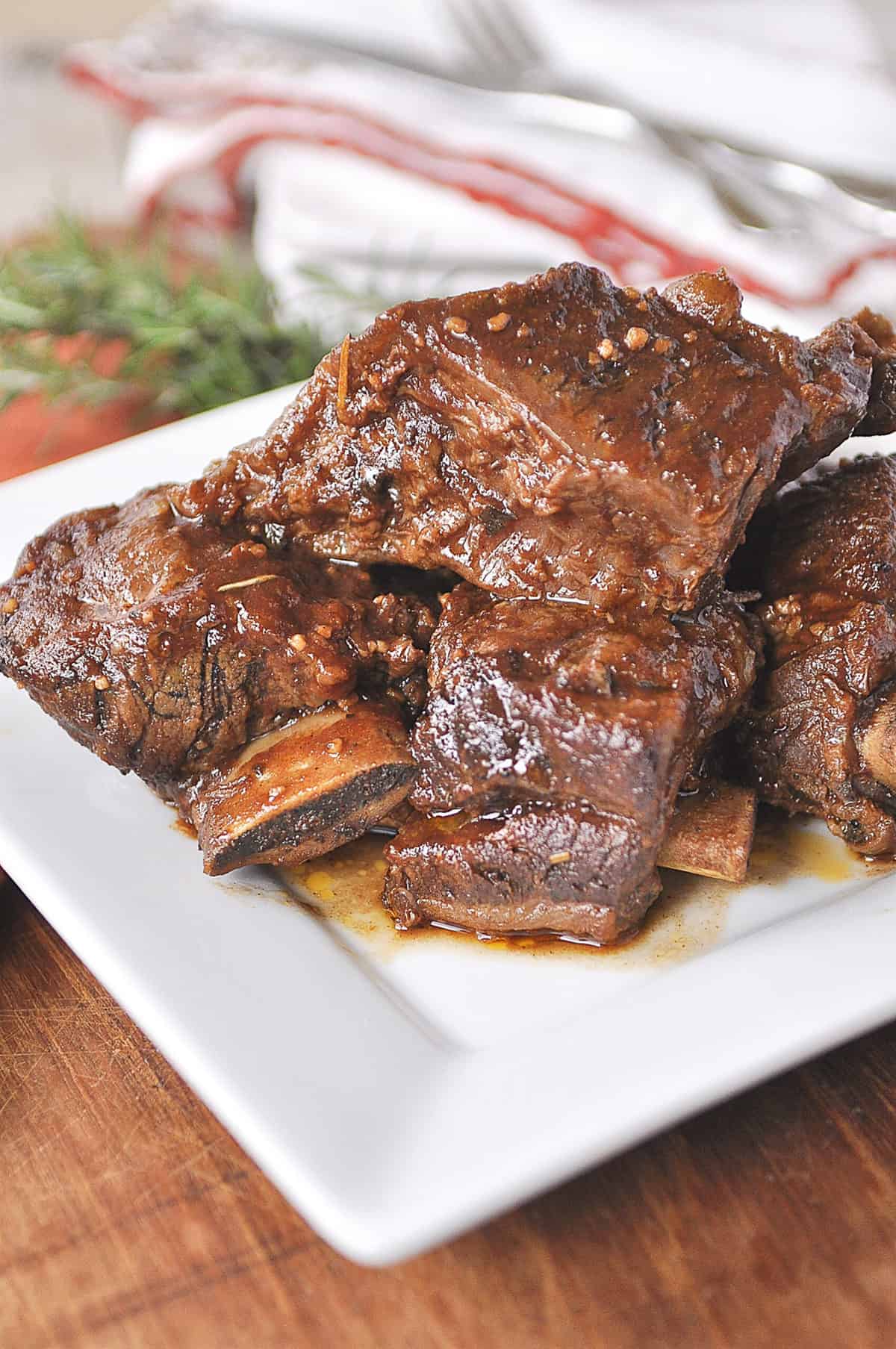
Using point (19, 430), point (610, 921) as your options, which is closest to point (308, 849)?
point (610, 921)

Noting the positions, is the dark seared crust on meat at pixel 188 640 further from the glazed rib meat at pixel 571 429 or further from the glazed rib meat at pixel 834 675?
the glazed rib meat at pixel 834 675

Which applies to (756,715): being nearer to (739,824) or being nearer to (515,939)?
(739,824)

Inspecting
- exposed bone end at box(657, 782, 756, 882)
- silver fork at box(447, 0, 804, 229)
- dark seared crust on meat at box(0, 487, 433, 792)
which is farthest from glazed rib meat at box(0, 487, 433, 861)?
silver fork at box(447, 0, 804, 229)

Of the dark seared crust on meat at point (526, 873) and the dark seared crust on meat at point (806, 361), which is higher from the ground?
the dark seared crust on meat at point (806, 361)

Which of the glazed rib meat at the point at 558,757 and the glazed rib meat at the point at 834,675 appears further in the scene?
the glazed rib meat at the point at 834,675

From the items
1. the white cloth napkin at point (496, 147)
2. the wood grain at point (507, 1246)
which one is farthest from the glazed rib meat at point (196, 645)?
the white cloth napkin at point (496, 147)
